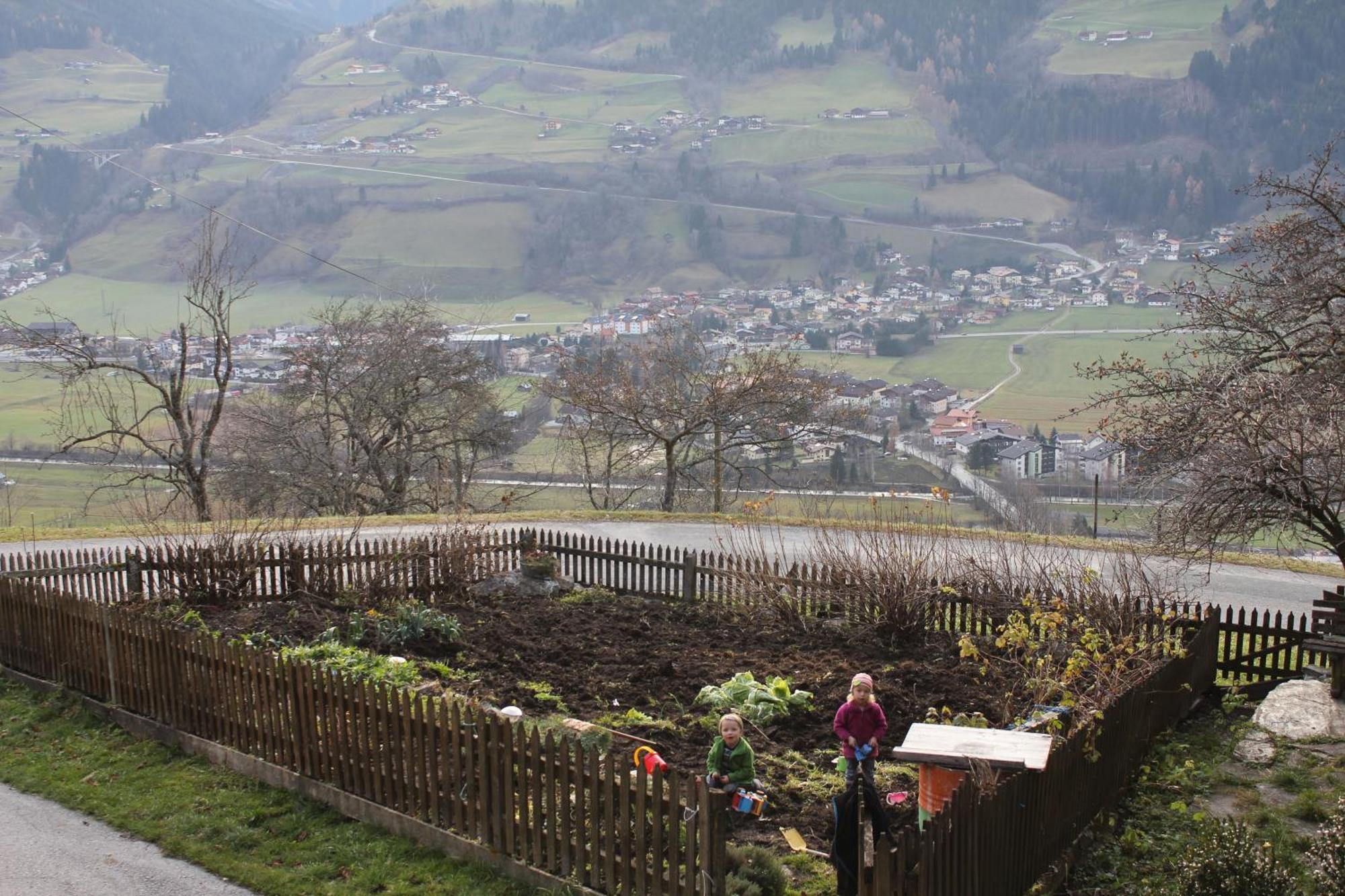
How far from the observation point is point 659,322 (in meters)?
35.5

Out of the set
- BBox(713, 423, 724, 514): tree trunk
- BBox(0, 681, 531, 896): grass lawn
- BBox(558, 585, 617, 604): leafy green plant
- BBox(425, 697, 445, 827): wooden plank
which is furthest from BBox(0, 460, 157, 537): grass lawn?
BBox(425, 697, 445, 827): wooden plank

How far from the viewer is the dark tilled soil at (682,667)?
975 cm

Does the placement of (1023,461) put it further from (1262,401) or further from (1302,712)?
(1302,712)

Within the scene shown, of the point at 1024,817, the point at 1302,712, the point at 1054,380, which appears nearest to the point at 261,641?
the point at 1024,817

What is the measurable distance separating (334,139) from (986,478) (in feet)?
511

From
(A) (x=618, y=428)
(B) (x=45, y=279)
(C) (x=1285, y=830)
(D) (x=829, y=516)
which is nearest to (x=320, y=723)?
(C) (x=1285, y=830)

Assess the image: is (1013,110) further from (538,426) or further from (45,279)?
(538,426)

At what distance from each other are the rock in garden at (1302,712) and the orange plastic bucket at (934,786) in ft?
15.5

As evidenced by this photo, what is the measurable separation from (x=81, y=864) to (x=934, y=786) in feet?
20.1

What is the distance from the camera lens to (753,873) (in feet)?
23.5

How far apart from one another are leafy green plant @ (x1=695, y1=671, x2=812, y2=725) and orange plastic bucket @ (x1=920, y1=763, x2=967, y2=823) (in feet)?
8.12

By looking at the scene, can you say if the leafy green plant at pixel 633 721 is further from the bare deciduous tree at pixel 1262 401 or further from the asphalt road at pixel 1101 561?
the bare deciduous tree at pixel 1262 401

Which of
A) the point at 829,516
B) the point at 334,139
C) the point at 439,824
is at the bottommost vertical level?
the point at 829,516

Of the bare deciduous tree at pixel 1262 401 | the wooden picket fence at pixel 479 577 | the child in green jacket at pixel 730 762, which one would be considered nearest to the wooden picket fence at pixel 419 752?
the child in green jacket at pixel 730 762
